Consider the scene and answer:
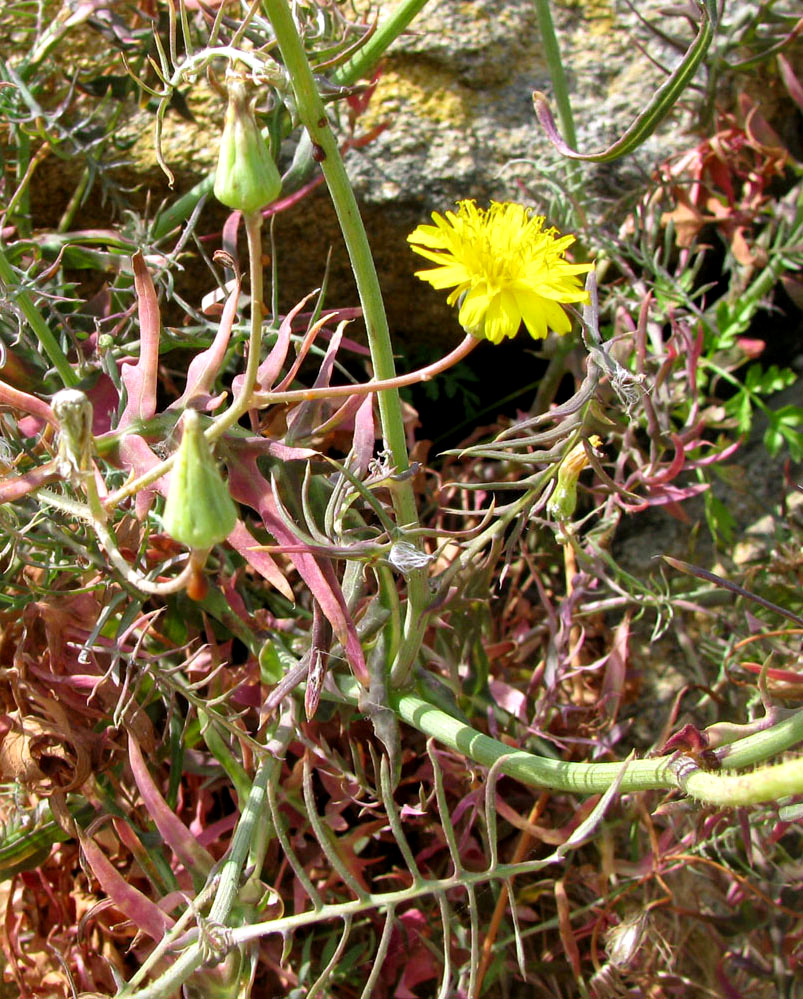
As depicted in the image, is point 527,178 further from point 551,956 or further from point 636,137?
point 551,956

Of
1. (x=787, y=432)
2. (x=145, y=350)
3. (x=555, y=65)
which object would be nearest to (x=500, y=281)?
(x=145, y=350)

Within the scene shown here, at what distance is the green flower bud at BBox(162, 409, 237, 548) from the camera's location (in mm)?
426

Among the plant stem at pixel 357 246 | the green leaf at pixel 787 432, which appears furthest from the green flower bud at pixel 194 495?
the green leaf at pixel 787 432

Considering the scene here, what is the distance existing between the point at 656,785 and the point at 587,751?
351mm

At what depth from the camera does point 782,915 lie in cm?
88

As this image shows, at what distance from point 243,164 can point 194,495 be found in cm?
17

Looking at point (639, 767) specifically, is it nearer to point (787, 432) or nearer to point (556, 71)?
point (787, 432)

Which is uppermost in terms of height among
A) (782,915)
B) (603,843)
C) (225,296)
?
(225,296)

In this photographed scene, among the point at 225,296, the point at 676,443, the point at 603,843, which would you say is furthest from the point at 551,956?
the point at 225,296

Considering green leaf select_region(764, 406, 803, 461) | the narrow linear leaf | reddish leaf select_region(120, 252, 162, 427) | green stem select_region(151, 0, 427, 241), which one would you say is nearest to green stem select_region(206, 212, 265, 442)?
reddish leaf select_region(120, 252, 162, 427)

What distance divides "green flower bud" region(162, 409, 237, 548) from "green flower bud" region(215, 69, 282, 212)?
0.11 m

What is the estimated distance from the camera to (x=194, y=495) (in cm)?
43

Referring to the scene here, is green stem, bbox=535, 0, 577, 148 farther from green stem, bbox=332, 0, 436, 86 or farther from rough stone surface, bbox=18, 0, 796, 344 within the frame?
green stem, bbox=332, 0, 436, 86

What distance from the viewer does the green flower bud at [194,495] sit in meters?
0.43
